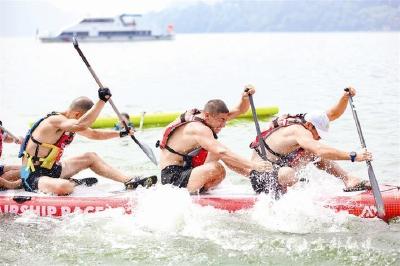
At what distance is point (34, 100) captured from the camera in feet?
98.0

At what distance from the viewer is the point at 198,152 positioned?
8078 mm

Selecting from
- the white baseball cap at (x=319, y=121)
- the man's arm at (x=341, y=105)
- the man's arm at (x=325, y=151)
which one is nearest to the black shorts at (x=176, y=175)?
the man's arm at (x=325, y=151)

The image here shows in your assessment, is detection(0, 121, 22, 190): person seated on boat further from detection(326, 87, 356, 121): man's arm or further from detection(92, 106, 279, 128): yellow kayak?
detection(92, 106, 279, 128): yellow kayak

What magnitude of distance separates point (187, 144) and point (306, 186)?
1.70 meters

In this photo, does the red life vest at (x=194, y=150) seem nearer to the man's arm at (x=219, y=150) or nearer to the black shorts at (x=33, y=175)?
the man's arm at (x=219, y=150)

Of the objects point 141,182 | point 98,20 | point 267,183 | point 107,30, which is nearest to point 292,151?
point 267,183

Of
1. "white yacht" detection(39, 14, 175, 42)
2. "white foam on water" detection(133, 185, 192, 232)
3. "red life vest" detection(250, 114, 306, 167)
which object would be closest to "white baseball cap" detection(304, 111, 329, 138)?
"red life vest" detection(250, 114, 306, 167)

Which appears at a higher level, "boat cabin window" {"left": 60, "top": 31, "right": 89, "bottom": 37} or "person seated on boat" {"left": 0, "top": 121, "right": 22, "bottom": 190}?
"boat cabin window" {"left": 60, "top": 31, "right": 89, "bottom": 37}

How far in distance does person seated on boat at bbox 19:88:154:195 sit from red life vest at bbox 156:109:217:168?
27.3 inches

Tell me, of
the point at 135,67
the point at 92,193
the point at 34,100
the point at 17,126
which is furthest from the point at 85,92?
the point at 92,193

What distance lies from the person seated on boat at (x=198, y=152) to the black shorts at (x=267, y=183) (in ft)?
0.49

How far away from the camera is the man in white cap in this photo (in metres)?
7.71

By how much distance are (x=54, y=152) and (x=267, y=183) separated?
2881 millimetres

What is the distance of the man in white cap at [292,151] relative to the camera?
7.71m
